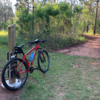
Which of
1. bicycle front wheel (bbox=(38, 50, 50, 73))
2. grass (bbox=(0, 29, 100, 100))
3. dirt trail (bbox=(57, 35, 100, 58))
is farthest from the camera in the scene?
dirt trail (bbox=(57, 35, 100, 58))

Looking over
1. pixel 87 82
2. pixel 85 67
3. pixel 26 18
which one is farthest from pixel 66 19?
pixel 87 82

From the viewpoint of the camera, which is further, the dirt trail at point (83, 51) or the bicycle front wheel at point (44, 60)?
the dirt trail at point (83, 51)

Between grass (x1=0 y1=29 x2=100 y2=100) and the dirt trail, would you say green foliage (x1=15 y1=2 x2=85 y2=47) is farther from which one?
grass (x1=0 y1=29 x2=100 y2=100)

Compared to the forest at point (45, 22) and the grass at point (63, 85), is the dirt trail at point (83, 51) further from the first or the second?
the grass at point (63, 85)

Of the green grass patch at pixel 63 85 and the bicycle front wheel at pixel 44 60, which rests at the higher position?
the bicycle front wheel at pixel 44 60

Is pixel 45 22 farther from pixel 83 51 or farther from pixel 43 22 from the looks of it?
pixel 83 51

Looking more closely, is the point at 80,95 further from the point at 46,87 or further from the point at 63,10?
the point at 63,10

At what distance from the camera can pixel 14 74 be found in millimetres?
2816

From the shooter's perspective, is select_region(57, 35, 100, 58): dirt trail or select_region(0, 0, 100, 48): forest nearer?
select_region(57, 35, 100, 58): dirt trail

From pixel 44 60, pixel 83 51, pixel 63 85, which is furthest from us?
pixel 83 51

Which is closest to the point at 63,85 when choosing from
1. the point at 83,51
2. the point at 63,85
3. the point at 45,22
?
the point at 63,85

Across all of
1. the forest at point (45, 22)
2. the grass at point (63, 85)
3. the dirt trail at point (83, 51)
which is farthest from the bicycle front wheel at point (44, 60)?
the forest at point (45, 22)

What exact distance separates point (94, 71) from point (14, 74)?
9.32ft

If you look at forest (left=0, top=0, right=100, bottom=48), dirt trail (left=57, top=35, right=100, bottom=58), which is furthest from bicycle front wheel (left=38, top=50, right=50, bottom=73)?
forest (left=0, top=0, right=100, bottom=48)
